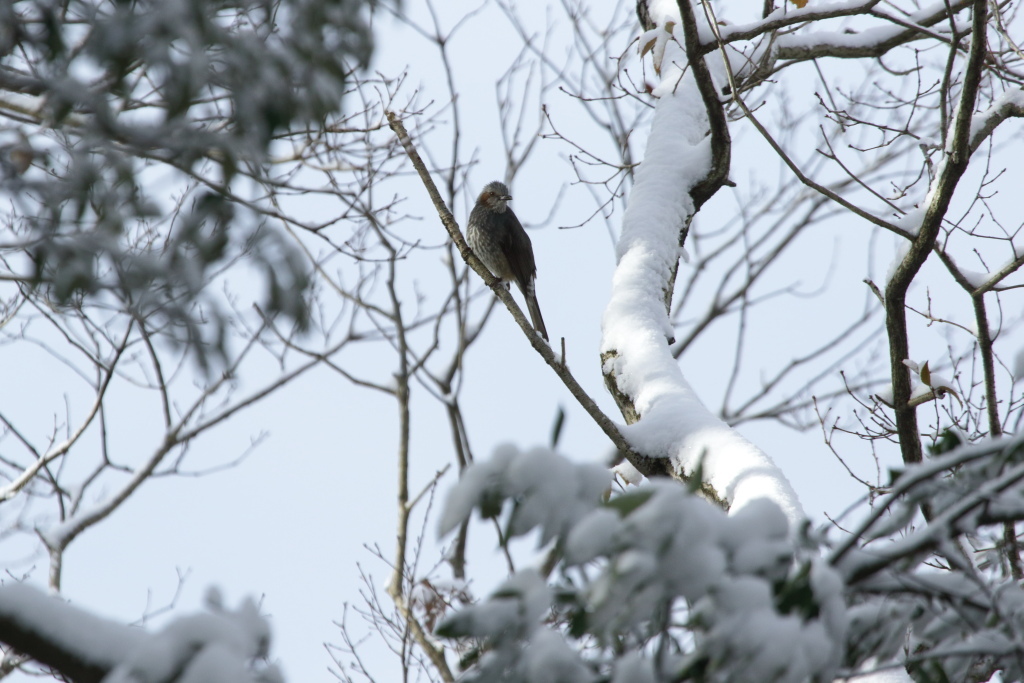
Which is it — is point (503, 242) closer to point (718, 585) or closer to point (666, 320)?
point (666, 320)

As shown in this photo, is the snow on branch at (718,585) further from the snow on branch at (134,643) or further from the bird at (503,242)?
the bird at (503,242)

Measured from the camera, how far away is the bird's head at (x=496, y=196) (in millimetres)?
7309

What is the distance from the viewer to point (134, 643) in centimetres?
138

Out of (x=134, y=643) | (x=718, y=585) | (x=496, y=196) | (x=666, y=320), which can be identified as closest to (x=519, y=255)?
(x=496, y=196)

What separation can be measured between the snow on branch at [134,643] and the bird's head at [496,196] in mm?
6090

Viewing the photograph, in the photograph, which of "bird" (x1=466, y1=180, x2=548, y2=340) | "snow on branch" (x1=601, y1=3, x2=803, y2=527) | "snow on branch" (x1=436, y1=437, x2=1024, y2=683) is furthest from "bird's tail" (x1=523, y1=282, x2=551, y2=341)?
"snow on branch" (x1=436, y1=437, x2=1024, y2=683)

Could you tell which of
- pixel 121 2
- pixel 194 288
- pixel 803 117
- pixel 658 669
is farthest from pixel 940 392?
pixel 803 117

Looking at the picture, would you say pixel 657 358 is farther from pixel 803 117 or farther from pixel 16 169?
pixel 803 117

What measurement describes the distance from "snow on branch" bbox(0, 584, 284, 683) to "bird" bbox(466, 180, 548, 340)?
570cm

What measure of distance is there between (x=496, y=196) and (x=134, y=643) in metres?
6.21

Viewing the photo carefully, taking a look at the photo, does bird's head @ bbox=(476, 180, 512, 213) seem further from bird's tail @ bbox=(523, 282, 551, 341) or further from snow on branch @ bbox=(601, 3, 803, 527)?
snow on branch @ bbox=(601, 3, 803, 527)

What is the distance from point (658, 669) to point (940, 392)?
275 cm

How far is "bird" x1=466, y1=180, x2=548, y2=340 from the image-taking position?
23.5 ft

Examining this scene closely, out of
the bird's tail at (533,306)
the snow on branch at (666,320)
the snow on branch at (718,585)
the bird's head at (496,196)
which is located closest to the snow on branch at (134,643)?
the snow on branch at (718,585)
